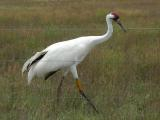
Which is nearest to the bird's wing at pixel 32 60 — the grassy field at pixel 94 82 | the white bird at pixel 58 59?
the white bird at pixel 58 59

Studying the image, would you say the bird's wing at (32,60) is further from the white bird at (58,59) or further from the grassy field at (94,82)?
the grassy field at (94,82)

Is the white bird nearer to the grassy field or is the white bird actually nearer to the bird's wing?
the bird's wing

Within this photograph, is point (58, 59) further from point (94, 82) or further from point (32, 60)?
point (94, 82)

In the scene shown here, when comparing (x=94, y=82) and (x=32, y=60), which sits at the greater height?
(x=32, y=60)

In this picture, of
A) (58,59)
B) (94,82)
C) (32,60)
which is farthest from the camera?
(94,82)

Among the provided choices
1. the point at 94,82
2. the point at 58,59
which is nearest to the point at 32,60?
the point at 58,59

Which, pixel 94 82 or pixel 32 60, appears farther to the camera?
pixel 94 82

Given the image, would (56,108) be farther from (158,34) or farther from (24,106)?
(158,34)

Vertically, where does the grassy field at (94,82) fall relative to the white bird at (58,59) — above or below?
below

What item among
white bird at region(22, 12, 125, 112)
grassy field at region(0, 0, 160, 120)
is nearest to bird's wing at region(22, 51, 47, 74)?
white bird at region(22, 12, 125, 112)

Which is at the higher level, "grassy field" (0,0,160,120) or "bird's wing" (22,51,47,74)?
"bird's wing" (22,51,47,74)

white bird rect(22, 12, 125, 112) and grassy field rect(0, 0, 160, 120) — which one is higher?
white bird rect(22, 12, 125, 112)

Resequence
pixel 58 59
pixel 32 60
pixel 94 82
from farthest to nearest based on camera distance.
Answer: pixel 94 82, pixel 58 59, pixel 32 60

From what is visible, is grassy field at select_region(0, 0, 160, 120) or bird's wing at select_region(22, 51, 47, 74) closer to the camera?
grassy field at select_region(0, 0, 160, 120)
